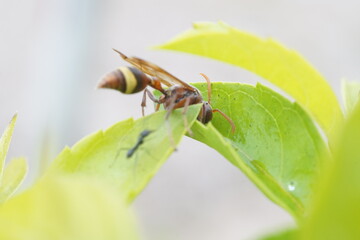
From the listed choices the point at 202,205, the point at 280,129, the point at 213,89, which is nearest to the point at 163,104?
the point at 213,89

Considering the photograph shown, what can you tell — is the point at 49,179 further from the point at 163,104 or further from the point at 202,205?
the point at 202,205

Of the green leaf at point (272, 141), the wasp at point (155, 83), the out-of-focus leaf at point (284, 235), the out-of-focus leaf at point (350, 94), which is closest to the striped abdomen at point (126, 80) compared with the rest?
the wasp at point (155, 83)

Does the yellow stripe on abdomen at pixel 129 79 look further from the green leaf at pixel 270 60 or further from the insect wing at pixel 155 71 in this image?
the green leaf at pixel 270 60

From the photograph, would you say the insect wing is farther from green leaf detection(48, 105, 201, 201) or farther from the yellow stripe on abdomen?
green leaf detection(48, 105, 201, 201)

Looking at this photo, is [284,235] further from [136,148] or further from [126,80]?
[126,80]

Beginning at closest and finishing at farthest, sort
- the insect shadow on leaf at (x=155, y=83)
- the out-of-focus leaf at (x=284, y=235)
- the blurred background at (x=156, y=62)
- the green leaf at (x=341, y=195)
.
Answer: the green leaf at (x=341, y=195) < the out-of-focus leaf at (x=284, y=235) < the insect shadow on leaf at (x=155, y=83) < the blurred background at (x=156, y=62)

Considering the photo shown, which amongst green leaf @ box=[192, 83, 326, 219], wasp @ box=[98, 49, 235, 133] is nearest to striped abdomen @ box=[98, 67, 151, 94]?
wasp @ box=[98, 49, 235, 133]
